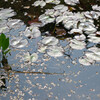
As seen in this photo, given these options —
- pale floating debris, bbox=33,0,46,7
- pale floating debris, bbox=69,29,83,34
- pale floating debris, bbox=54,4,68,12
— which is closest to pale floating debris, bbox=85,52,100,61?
pale floating debris, bbox=69,29,83,34

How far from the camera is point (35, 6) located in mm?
2381

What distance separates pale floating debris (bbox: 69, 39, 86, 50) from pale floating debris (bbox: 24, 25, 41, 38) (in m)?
0.32

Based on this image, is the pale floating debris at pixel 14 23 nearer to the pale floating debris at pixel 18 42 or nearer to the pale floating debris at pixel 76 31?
the pale floating debris at pixel 18 42

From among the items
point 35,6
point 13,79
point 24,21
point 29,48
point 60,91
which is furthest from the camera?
point 35,6

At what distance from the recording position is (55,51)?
5.79 feet

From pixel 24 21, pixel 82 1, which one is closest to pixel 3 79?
pixel 24 21

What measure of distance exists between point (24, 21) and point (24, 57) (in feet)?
1.82

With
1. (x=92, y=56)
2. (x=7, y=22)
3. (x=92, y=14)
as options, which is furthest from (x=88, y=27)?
(x=7, y=22)

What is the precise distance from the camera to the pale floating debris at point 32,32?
6.38ft

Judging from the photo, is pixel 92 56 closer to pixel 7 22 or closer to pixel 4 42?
pixel 4 42

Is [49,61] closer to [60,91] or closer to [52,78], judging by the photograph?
[52,78]

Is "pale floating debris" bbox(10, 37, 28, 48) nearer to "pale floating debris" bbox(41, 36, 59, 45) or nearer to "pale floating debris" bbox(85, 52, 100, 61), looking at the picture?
"pale floating debris" bbox(41, 36, 59, 45)

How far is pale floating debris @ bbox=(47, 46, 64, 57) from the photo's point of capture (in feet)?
5.70

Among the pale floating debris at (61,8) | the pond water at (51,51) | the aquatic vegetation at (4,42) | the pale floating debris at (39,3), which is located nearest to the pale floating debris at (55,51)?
the pond water at (51,51)
